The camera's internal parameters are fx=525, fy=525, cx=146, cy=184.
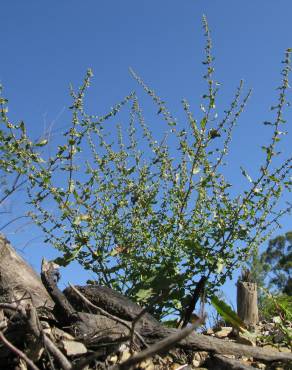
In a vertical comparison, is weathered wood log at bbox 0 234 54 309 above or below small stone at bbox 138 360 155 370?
above

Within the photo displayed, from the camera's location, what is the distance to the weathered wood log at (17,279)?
3193mm

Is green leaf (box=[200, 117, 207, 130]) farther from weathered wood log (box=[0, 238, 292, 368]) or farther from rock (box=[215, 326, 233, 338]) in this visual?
weathered wood log (box=[0, 238, 292, 368])

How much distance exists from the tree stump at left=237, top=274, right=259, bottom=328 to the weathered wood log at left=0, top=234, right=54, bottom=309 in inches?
75.3

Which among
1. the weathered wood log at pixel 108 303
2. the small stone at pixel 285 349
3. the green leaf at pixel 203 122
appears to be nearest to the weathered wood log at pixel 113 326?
the weathered wood log at pixel 108 303

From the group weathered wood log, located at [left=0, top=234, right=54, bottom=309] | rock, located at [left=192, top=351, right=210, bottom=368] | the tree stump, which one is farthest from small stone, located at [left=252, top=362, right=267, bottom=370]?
the tree stump

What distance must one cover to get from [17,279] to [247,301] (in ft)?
7.15

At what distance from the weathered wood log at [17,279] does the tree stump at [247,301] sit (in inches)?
75.3

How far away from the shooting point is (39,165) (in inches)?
181

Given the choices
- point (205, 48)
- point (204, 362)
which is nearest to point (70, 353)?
point (204, 362)

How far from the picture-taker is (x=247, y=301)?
4637 millimetres

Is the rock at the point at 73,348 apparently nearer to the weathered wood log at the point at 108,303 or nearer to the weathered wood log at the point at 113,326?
the weathered wood log at the point at 113,326

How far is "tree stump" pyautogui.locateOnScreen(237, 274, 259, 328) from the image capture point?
4520 millimetres

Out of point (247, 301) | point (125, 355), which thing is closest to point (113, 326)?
point (125, 355)

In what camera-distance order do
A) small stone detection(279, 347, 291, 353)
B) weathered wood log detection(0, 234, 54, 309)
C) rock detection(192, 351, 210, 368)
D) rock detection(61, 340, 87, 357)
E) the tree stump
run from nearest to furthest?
1. rock detection(61, 340, 87, 357)
2. rock detection(192, 351, 210, 368)
3. weathered wood log detection(0, 234, 54, 309)
4. small stone detection(279, 347, 291, 353)
5. the tree stump
